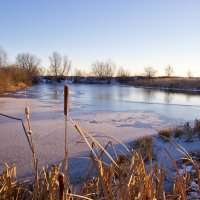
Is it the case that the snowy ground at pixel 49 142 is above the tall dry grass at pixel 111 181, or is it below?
below

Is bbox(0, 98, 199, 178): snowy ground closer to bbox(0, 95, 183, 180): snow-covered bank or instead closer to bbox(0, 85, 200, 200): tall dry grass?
bbox(0, 95, 183, 180): snow-covered bank

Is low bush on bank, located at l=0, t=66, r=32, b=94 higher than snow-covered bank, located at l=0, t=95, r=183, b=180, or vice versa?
low bush on bank, located at l=0, t=66, r=32, b=94

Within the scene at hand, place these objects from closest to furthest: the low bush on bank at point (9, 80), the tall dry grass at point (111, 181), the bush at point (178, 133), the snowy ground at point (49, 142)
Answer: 1. the tall dry grass at point (111, 181)
2. the snowy ground at point (49, 142)
3. the bush at point (178, 133)
4. the low bush on bank at point (9, 80)

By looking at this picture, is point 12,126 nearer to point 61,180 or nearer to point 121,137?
point 121,137

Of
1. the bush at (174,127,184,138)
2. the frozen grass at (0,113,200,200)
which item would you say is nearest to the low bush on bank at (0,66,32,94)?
the bush at (174,127,184,138)

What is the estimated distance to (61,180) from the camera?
57 cm

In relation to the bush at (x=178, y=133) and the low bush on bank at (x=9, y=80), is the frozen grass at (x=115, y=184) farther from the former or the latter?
the low bush on bank at (x=9, y=80)

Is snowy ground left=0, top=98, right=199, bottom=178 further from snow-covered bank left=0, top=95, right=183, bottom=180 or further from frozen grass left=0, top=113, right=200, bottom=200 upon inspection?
frozen grass left=0, top=113, right=200, bottom=200

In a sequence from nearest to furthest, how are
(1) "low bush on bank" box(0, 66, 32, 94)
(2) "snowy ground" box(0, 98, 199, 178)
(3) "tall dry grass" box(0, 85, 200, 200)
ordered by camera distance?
(3) "tall dry grass" box(0, 85, 200, 200), (2) "snowy ground" box(0, 98, 199, 178), (1) "low bush on bank" box(0, 66, 32, 94)

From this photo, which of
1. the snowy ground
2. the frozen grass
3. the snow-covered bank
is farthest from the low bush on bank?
the frozen grass

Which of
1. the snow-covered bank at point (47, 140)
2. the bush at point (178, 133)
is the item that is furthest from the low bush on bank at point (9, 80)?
the bush at point (178, 133)

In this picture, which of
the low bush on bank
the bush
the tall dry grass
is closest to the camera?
the tall dry grass

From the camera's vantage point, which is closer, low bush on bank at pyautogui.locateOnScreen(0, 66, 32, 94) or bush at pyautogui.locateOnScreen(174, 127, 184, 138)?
bush at pyautogui.locateOnScreen(174, 127, 184, 138)

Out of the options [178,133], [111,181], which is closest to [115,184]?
[111,181]
